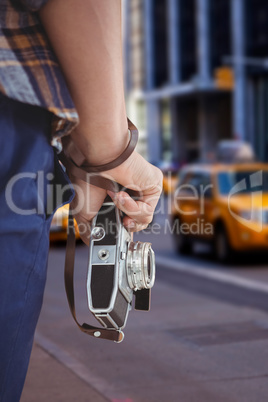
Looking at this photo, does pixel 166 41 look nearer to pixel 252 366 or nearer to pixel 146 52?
pixel 146 52

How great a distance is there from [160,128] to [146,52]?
19.0 ft

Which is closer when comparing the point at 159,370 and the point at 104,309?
the point at 104,309

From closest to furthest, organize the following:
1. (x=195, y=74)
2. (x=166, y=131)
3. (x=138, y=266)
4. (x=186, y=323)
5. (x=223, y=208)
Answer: (x=138, y=266) < (x=186, y=323) < (x=223, y=208) < (x=195, y=74) < (x=166, y=131)

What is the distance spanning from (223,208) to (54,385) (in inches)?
279

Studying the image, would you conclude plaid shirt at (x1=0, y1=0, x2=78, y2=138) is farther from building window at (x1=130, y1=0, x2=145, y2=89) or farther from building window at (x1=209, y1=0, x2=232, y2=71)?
building window at (x1=130, y1=0, x2=145, y2=89)

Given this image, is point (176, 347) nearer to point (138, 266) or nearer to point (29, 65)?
point (138, 266)

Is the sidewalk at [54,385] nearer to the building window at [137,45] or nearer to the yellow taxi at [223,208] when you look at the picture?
the yellow taxi at [223,208]

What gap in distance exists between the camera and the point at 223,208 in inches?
441

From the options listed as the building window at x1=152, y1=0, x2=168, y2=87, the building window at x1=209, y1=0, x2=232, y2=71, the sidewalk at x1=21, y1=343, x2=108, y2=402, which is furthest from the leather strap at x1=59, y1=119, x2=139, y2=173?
the building window at x1=152, y1=0, x2=168, y2=87

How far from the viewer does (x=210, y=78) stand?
44.0 m

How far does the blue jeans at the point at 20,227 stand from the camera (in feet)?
4.86

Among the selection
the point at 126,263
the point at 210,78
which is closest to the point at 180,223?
the point at 126,263

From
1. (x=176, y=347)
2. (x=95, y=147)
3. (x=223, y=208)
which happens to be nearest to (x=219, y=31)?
(x=223, y=208)

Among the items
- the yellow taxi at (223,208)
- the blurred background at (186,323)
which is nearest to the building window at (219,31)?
the blurred background at (186,323)
